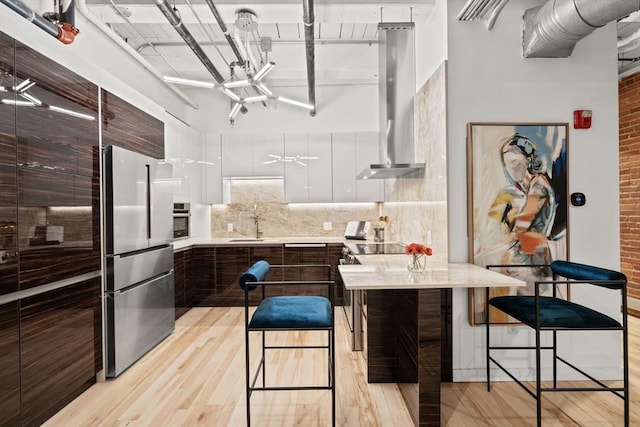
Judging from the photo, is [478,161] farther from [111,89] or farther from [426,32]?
[111,89]

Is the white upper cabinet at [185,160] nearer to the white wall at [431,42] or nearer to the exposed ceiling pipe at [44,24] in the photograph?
the exposed ceiling pipe at [44,24]

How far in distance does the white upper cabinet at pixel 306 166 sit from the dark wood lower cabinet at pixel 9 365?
12.2ft

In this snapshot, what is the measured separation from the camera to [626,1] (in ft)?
7.41

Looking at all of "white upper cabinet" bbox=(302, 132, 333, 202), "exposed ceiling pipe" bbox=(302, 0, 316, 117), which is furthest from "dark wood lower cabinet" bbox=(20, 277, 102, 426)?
"white upper cabinet" bbox=(302, 132, 333, 202)

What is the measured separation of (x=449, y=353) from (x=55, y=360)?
2.72 metres

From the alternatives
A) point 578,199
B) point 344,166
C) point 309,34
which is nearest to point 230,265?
point 344,166

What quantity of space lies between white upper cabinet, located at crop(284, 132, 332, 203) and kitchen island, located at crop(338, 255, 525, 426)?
259 cm

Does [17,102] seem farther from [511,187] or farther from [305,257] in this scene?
[305,257]

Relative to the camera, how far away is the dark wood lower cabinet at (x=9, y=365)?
2.19 metres

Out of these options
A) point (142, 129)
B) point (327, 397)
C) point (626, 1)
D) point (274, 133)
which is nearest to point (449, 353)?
point (327, 397)

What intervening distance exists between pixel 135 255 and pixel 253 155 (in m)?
2.56

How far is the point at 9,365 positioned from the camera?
2.24 meters

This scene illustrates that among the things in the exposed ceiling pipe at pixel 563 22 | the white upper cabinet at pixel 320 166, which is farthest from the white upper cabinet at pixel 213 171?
the exposed ceiling pipe at pixel 563 22

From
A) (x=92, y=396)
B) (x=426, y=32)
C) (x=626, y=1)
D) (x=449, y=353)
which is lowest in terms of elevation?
(x=92, y=396)
